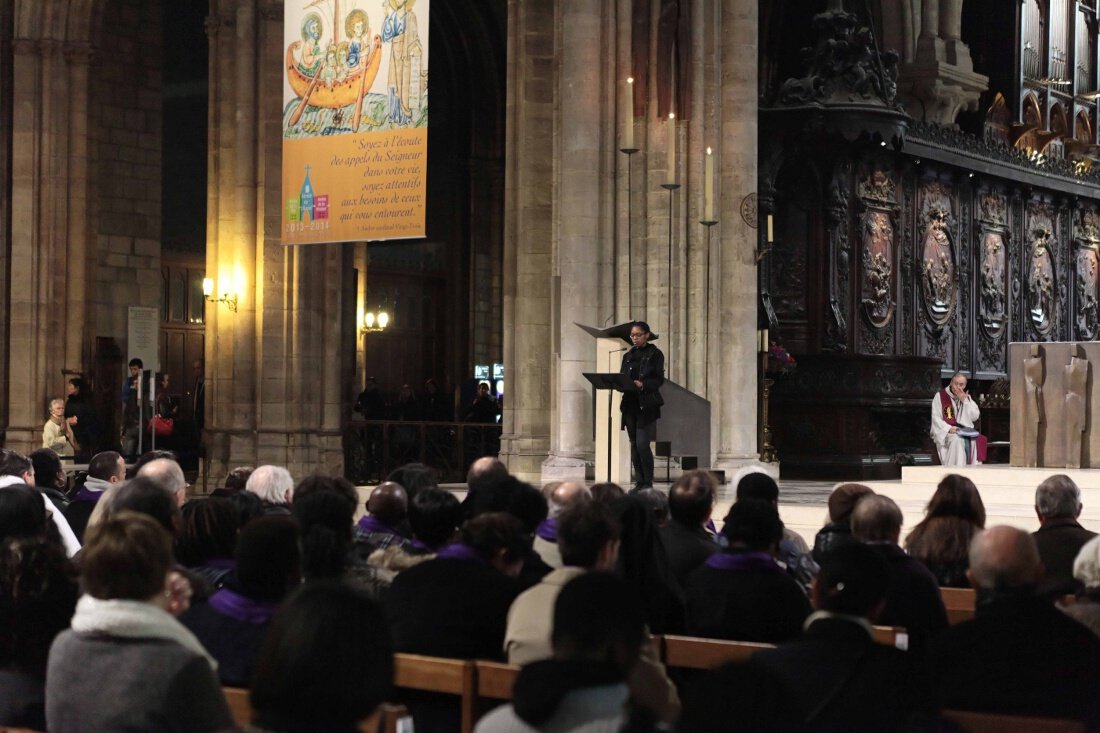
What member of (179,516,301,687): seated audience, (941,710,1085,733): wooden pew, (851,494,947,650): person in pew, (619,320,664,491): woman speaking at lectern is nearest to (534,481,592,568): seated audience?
(851,494,947,650): person in pew

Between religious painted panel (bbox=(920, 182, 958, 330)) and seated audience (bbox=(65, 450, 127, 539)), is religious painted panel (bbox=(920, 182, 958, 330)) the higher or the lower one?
the higher one

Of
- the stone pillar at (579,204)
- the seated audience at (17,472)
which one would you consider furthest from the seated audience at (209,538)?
the stone pillar at (579,204)

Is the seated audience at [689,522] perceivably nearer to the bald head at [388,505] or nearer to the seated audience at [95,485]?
the bald head at [388,505]

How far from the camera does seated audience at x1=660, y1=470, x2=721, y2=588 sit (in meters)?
5.97

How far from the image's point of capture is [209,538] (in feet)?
17.3

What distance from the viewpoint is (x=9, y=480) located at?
743cm

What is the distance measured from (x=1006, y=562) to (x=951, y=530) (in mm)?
2070

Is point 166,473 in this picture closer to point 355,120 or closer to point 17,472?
point 17,472

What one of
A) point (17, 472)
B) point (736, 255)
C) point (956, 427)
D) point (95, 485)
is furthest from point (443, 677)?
point (956, 427)

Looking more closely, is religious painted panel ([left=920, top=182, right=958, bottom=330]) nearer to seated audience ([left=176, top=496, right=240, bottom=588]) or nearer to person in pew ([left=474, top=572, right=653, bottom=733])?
seated audience ([left=176, top=496, right=240, bottom=588])

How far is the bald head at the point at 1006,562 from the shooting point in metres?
3.97

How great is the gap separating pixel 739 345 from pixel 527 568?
31.2 ft

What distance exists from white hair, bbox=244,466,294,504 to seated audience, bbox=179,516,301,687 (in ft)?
8.97

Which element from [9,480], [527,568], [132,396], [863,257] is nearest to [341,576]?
[527,568]
